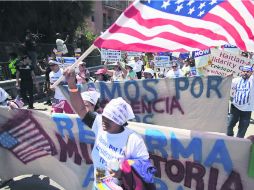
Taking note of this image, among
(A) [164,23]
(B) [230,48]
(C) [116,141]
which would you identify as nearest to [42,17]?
(B) [230,48]

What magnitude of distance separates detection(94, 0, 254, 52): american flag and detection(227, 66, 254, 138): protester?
A: 428 centimetres

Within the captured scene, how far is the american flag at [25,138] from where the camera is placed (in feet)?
16.7

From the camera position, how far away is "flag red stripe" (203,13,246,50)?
3270mm

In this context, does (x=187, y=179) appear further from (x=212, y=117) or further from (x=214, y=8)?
(x=212, y=117)

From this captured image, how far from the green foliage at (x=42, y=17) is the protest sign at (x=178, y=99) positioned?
667 inches

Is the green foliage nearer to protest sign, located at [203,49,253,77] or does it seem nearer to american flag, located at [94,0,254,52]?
protest sign, located at [203,49,253,77]

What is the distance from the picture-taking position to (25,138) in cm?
523

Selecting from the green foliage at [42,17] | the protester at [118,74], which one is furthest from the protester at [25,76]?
the green foliage at [42,17]

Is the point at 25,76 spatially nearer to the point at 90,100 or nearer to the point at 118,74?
the point at 118,74

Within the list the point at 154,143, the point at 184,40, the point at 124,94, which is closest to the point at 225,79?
the point at 124,94

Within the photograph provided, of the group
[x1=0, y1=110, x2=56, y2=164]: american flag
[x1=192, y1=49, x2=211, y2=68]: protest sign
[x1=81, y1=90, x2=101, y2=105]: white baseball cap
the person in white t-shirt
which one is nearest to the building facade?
[x1=192, y1=49, x2=211, y2=68]: protest sign

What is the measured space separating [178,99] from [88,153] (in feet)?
8.45

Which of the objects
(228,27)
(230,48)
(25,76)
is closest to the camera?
(228,27)

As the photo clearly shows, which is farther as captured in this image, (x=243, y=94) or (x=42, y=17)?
(x=42, y=17)
